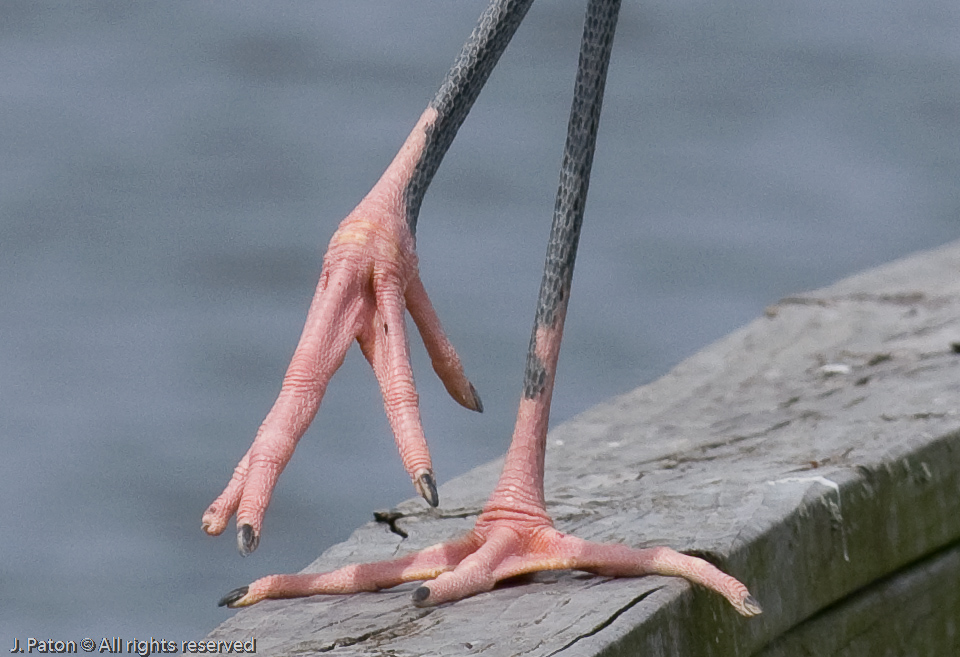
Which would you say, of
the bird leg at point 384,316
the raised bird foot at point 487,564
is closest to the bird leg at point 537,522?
the raised bird foot at point 487,564

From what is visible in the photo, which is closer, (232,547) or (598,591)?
(598,591)

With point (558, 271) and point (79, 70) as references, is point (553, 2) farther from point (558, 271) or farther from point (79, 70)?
point (558, 271)

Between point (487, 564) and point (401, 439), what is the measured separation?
0.68 ft

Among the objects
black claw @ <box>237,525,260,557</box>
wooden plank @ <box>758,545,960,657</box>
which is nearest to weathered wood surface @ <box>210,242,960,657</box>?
wooden plank @ <box>758,545,960,657</box>

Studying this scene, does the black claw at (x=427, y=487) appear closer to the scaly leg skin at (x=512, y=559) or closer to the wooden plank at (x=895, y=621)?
the scaly leg skin at (x=512, y=559)

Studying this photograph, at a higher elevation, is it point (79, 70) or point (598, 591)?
point (79, 70)

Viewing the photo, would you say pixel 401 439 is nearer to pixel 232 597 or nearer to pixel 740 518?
pixel 232 597

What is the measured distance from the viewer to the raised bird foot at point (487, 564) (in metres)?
1.87

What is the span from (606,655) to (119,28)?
26.1 feet

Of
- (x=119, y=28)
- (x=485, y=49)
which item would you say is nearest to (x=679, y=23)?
(x=119, y=28)

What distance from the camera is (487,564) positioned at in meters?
1.93

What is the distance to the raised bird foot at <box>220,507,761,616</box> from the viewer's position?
1.87m

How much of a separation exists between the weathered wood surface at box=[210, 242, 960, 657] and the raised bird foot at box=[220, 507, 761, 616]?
21mm

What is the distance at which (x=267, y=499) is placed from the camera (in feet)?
5.84
